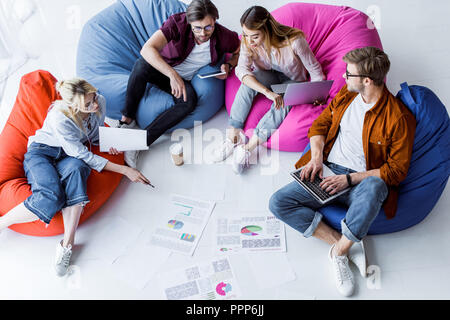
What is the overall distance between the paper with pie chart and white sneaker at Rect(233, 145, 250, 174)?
1.14 feet

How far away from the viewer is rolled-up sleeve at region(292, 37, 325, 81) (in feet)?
7.30

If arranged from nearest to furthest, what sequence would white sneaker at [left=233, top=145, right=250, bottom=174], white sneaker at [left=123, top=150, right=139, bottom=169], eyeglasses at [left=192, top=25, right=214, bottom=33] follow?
eyeglasses at [left=192, top=25, right=214, bottom=33] → white sneaker at [left=233, top=145, right=250, bottom=174] → white sneaker at [left=123, top=150, right=139, bottom=169]

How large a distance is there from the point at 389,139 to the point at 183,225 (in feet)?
4.11

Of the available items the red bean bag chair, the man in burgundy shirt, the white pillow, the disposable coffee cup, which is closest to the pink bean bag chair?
the man in burgundy shirt

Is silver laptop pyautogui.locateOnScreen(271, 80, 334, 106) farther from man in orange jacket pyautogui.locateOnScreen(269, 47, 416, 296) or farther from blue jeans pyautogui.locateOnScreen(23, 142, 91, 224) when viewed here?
blue jeans pyautogui.locateOnScreen(23, 142, 91, 224)

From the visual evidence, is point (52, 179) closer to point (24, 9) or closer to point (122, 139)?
point (122, 139)

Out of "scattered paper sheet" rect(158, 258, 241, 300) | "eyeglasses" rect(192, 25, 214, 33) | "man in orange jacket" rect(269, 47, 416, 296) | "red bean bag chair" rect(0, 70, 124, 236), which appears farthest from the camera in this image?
"eyeglasses" rect(192, 25, 214, 33)

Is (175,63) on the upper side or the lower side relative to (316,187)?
upper

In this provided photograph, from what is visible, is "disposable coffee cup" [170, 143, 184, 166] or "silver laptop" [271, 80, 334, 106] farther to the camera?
"disposable coffee cup" [170, 143, 184, 166]

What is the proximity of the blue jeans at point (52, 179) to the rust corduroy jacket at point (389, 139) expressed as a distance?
1546 millimetres

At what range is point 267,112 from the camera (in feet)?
8.38

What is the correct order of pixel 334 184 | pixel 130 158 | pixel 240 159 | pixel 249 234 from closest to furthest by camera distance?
pixel 334 184 → pixel 249 234 → pixel 240 159 → pixel 130 158

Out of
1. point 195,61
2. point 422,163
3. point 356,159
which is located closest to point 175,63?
point 195,61

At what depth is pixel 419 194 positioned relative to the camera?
192cm
